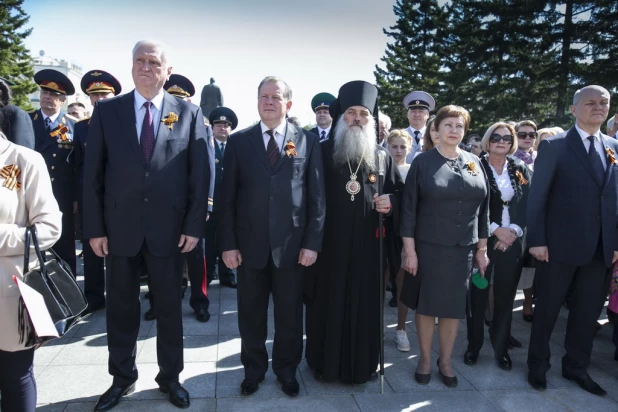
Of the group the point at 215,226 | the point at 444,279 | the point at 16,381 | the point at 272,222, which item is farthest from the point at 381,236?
the point at 215,226

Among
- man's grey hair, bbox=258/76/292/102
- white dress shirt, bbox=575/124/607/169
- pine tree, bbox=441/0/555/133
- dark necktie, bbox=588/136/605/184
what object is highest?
pine tree, bbox=441/0/555/133

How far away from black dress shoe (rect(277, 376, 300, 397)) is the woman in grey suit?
1.02m

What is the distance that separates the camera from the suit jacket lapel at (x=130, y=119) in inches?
118

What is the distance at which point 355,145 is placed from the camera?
347 cm

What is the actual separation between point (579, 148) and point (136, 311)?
3.65 m

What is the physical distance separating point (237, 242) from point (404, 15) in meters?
34.3

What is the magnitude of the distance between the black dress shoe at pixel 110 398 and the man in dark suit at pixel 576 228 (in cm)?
320

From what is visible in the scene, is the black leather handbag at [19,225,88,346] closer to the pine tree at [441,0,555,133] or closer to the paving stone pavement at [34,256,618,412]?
the paving stone pavement at [34,256,618,412]

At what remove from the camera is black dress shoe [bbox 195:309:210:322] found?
4.90 m

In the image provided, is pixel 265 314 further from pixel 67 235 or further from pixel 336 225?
pixel 67 235

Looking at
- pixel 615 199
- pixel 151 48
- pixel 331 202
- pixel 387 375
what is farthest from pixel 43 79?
pixel 615 199

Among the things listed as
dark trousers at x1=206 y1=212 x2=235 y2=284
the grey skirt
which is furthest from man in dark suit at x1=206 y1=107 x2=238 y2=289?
the grey skirt

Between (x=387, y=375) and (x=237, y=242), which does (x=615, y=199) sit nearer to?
(x=387, y=375)

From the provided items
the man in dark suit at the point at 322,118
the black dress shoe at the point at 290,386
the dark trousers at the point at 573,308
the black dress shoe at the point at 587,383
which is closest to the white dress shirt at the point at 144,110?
the black dress shoe at the point at 290,386
